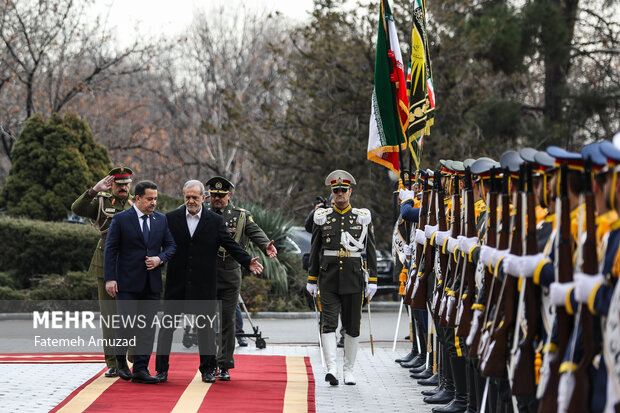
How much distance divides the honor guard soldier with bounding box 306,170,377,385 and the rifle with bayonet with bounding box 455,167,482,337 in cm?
287

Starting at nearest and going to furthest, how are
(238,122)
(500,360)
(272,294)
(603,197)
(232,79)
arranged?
(603,197) → (500,360) → (272,294) → (238,122) → (232,79)

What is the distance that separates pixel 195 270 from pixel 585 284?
5700 millimetres

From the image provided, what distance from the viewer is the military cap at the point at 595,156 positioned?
14.4 ft

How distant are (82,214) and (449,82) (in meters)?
13.2

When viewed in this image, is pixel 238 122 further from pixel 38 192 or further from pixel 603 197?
pixel 603 197

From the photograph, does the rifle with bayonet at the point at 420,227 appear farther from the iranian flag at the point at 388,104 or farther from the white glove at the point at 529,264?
the white glove at the point at 529,264

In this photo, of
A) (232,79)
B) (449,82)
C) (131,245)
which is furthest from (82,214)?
(232,79)

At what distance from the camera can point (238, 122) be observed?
23.8 meters

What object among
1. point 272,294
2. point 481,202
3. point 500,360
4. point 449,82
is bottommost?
point 272,294

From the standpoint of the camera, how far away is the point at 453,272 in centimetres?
756

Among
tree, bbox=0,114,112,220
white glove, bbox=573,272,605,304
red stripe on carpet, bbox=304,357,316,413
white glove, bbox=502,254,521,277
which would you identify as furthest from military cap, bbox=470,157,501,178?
tree, bbox=0,114,112,220

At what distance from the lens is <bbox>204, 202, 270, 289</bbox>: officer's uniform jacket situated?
10.2 meters

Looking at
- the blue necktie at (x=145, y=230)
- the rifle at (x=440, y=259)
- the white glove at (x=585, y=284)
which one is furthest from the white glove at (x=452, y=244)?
the blue necktie at (x=145, y=230)

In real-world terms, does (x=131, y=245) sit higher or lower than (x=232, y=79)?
lower
